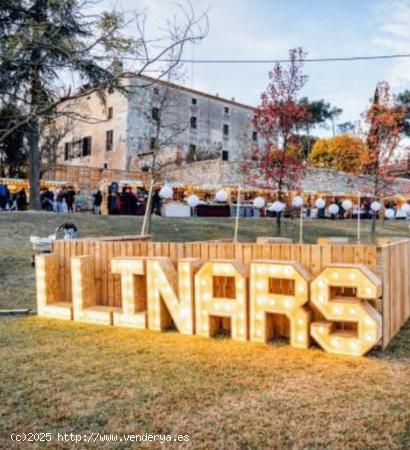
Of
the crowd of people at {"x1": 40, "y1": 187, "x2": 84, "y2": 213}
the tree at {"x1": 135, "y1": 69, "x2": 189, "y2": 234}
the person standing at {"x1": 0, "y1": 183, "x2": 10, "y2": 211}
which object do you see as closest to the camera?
the tree at {"x1": 135, "y1": 69, "x2": 189, "y2": 234}

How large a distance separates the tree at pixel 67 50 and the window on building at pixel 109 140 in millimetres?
33290

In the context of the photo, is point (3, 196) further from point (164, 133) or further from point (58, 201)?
point (164, 133)

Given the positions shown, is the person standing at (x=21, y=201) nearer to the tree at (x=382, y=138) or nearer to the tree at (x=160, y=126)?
the tree at (x=160, y=126)

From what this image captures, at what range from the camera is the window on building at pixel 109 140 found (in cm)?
3819

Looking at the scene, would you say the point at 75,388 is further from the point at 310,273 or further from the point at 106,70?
the point at 106,70

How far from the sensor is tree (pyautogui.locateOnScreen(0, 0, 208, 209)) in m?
4.27

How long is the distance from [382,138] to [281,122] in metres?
4.89

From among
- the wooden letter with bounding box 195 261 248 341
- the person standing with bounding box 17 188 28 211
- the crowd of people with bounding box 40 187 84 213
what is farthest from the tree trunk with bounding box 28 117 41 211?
the wooden letter with bounding box 195 261 248 341

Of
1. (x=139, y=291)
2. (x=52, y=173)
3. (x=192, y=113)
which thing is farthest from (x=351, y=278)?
(x=192, y=113)

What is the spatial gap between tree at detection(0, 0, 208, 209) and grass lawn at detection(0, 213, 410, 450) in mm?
2256

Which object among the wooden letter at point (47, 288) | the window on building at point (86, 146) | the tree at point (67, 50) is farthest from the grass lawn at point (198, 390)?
the window on building at point (86, 146)

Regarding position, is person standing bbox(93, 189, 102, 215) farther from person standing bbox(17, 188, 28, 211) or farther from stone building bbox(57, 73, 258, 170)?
stone building bbox(57, 73, 258, 170)

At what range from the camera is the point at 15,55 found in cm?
417

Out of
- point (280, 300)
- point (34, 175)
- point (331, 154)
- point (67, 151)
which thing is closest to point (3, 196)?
point (34, 175)
